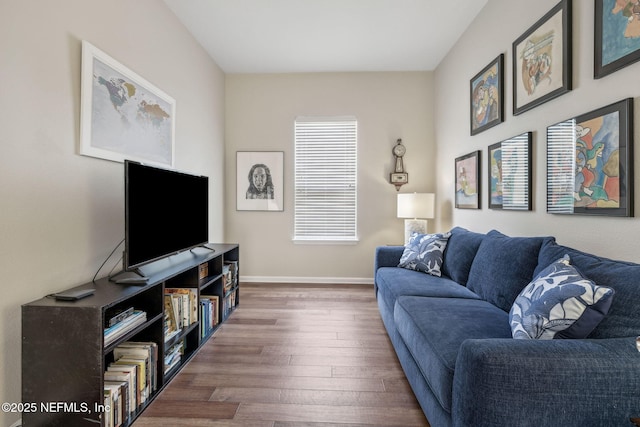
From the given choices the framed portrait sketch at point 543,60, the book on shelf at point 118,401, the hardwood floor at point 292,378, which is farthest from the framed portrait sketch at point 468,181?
the book on shelf at point 118,401

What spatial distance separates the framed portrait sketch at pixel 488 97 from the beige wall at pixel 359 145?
→ 3.84 ft

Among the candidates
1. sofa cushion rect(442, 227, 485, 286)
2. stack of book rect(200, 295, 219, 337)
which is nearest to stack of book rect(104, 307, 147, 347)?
stack of book rect(200, 295, 219, 337)

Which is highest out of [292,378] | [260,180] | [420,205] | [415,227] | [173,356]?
[260,180]

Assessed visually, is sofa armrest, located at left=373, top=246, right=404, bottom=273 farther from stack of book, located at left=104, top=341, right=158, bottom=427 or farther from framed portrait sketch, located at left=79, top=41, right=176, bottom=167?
framed portrait sketch, located at left=79, top=41, right=176, bottom=167

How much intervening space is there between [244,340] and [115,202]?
1466 mm

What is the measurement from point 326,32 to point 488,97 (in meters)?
1.77

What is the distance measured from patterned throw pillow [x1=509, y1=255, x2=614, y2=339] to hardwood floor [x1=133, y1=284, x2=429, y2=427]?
31.8 inches

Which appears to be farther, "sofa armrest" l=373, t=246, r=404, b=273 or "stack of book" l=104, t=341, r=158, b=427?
"sofa armrest" l=373, t=246, r=404, b=273

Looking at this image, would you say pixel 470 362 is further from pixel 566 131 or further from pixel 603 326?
pixel 566 131

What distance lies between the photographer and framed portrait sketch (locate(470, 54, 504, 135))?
8.48 ft

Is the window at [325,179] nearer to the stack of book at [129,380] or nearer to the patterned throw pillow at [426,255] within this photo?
the patterned throw pillow at [426,255]

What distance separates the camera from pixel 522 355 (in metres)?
1.03

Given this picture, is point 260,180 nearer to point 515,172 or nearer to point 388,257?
point 388,257

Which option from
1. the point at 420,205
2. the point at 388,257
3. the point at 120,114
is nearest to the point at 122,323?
the point at 120,114
